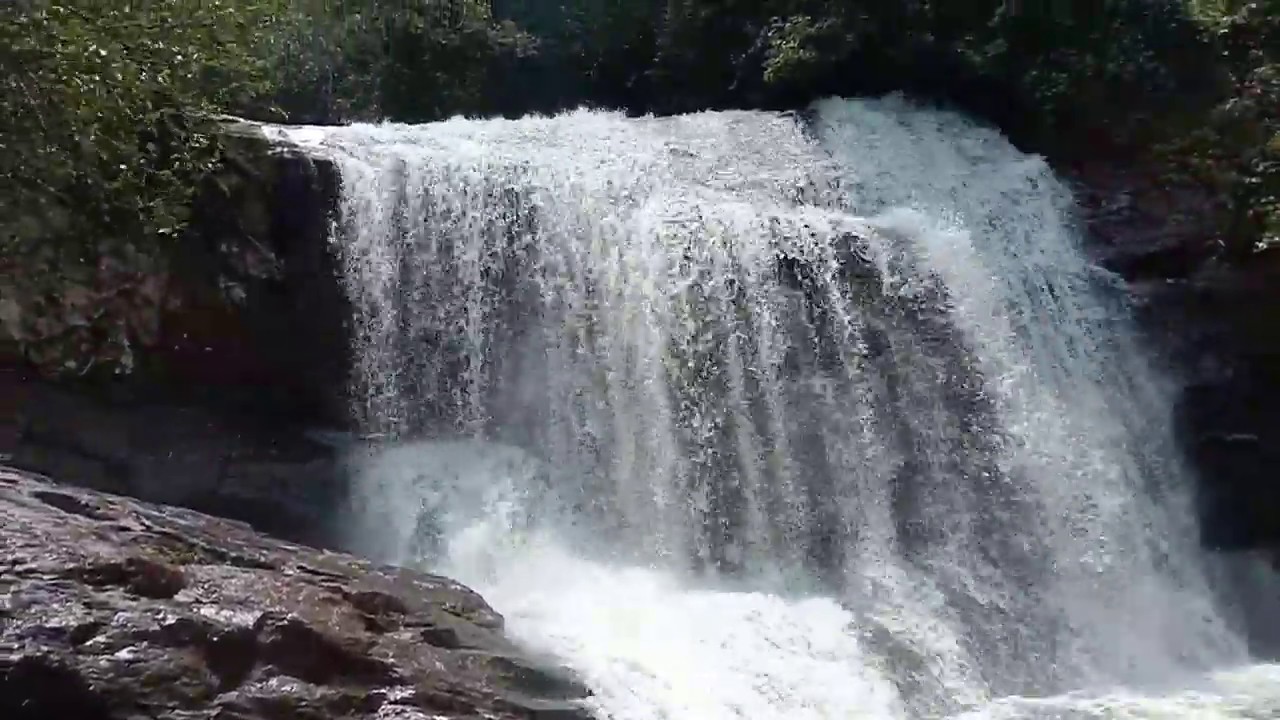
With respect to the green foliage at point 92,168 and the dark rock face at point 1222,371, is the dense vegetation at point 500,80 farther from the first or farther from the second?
the dark rock face at point 1222,371

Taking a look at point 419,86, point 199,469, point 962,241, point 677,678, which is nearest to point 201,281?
point 199,469

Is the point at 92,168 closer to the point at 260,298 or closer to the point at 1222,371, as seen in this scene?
the point at 260,298

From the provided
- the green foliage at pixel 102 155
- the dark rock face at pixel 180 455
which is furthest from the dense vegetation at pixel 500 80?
the dark rock face at pixel 180 455

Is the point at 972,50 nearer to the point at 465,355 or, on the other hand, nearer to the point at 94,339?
the point at 465,355

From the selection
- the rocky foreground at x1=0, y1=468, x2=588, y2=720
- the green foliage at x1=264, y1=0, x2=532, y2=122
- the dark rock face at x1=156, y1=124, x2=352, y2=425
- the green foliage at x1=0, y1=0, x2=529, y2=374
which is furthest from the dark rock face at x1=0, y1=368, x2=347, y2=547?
the green foliage at x1=264, y1=0, x2=532, y2=122

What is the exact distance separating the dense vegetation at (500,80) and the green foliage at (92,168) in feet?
0.06

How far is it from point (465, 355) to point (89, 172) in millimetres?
3527

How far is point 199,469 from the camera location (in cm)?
1109

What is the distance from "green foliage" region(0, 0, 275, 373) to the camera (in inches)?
389

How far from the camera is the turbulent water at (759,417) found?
10742mm

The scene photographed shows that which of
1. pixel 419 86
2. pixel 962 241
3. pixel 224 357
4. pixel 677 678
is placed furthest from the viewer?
pixel 419 86

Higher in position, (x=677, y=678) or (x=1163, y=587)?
(x=1163, y=587)

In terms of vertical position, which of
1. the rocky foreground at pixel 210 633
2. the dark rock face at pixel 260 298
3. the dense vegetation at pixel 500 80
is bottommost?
the rocky foreground at pixel 210 633

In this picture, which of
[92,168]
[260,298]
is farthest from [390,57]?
[92,168]
